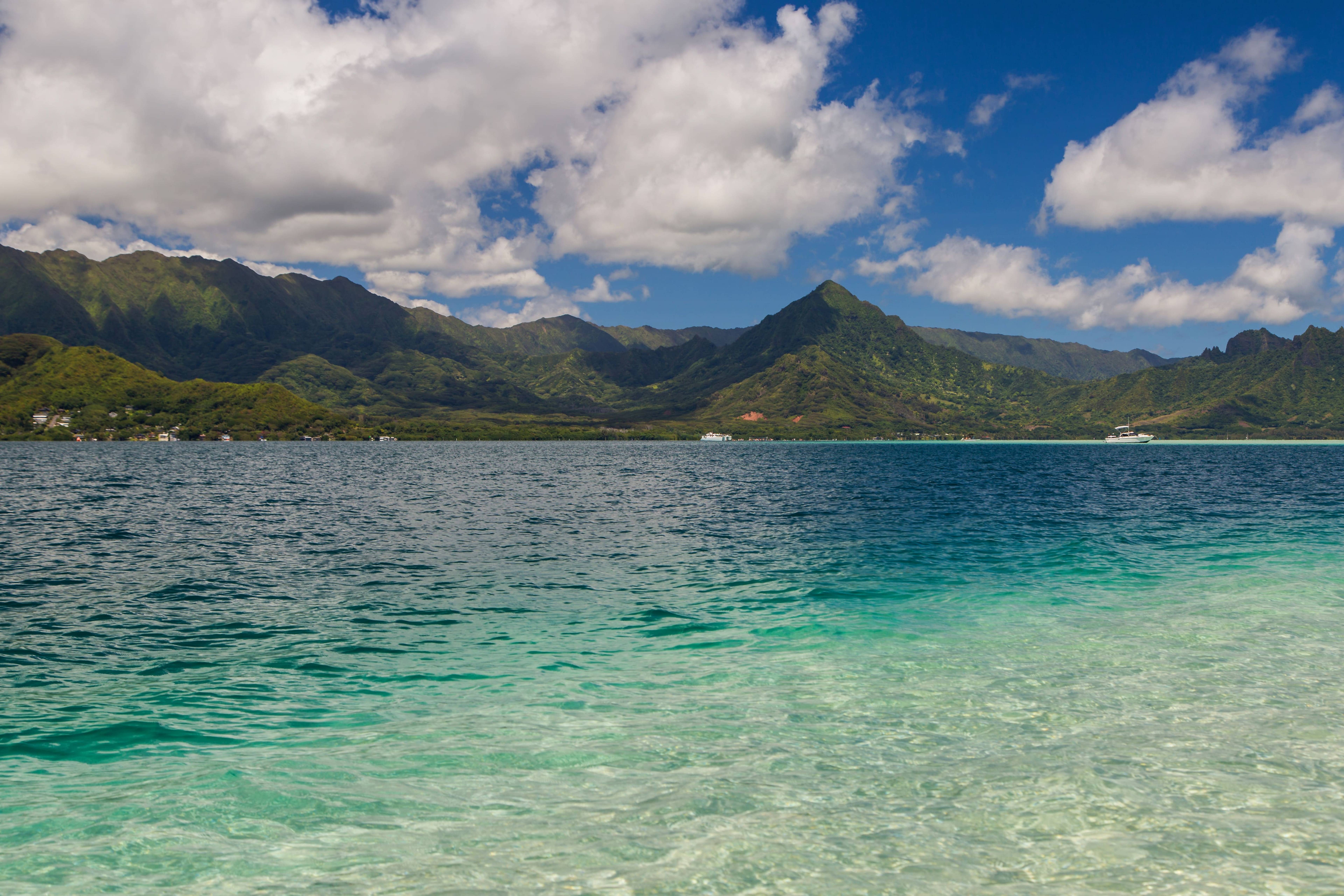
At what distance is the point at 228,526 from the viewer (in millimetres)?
62375

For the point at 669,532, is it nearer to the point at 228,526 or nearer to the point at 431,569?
the point at 431,569

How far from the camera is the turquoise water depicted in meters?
11.5

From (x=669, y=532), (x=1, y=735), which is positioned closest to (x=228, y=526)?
(x=669, y=532)

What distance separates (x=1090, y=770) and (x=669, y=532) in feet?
151

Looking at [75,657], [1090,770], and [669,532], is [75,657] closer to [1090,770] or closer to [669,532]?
[1090,770]

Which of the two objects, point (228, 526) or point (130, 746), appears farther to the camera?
point (228, 526)

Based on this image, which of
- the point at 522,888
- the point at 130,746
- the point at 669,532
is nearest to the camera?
the point at 522,888

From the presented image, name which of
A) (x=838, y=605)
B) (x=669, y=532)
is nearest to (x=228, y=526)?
(x=669, y=532)

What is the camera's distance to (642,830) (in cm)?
1257

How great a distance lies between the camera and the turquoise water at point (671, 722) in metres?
11.5

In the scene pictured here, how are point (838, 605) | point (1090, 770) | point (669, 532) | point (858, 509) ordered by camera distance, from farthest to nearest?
point (858, 509) < point (669, 532) < point (838, 605) < point (1090, 770)

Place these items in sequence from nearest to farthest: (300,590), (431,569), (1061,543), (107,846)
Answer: (107,846)
(300,590)
(431,569)
(1061,543)

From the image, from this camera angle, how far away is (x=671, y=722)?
18.5 meters

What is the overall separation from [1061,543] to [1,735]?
2228 inches
